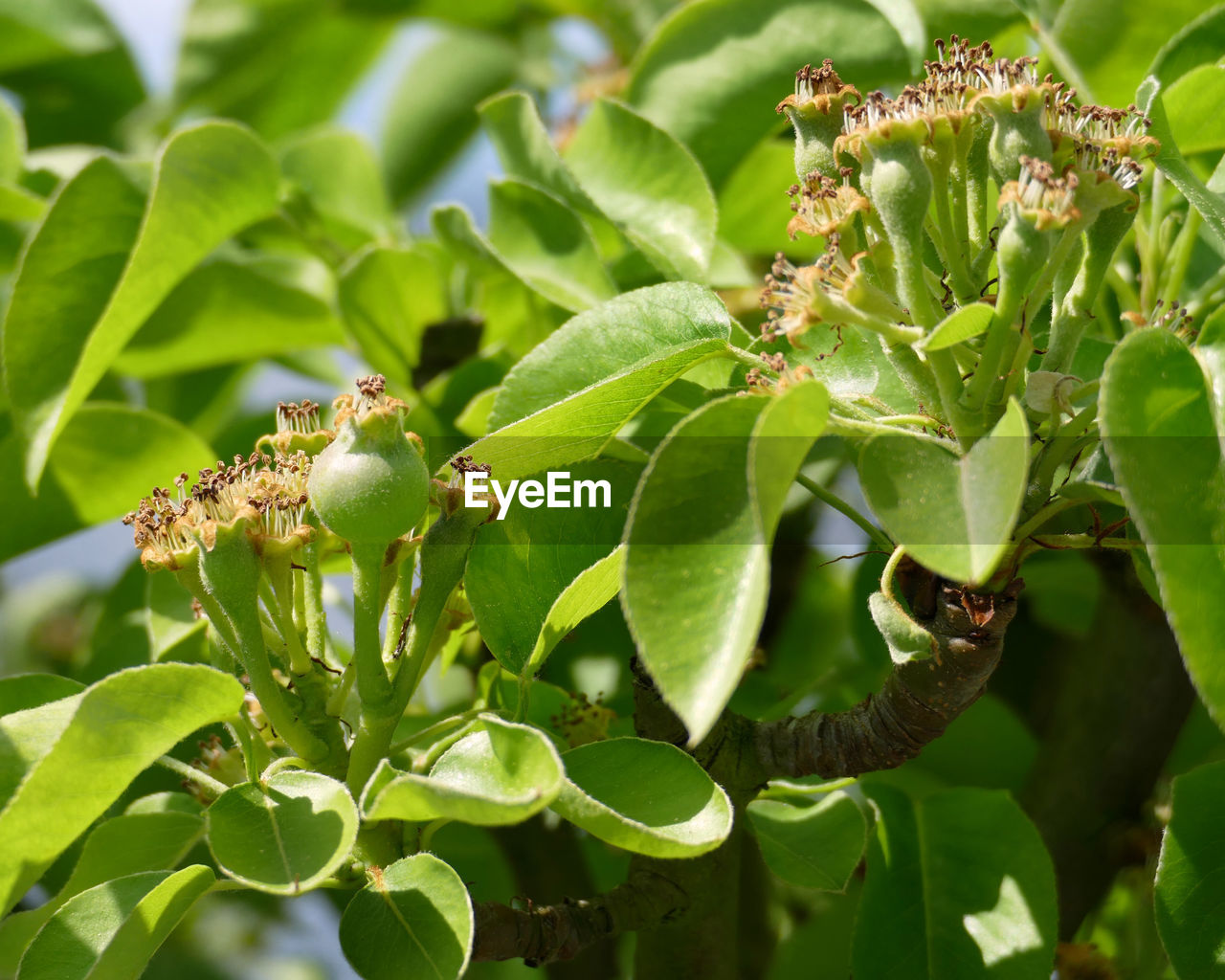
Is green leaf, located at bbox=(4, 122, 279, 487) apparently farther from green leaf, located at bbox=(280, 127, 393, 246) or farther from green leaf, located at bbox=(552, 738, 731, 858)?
green leaf, located at bbox=(552, 738, 731, 858)

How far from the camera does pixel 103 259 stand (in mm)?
1221

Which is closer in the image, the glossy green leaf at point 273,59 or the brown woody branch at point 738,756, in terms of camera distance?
the brown woody branch at point 738,756

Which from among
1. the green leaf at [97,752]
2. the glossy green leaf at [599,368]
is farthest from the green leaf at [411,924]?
the glossy green leaf at [599,368]

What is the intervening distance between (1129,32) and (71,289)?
1.02m

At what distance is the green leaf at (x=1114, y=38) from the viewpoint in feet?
3.86

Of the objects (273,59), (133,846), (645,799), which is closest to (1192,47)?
(645,799)

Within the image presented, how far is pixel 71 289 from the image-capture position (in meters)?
1.19

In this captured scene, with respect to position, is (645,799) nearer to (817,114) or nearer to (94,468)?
(817,114)

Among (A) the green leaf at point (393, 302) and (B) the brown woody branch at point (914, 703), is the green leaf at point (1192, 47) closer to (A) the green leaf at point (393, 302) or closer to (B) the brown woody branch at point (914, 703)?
(B) the brown woody branch at point (914, 703)

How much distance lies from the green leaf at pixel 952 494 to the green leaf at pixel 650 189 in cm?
38

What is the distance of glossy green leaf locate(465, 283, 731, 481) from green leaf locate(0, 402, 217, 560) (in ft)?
1.50

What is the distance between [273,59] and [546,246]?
96cm

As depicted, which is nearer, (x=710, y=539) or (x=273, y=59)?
(x=710, y=539)

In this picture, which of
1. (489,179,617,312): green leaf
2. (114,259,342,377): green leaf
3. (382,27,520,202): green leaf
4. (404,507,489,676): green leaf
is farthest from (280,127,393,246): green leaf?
(404,507,489,676): green leaf
